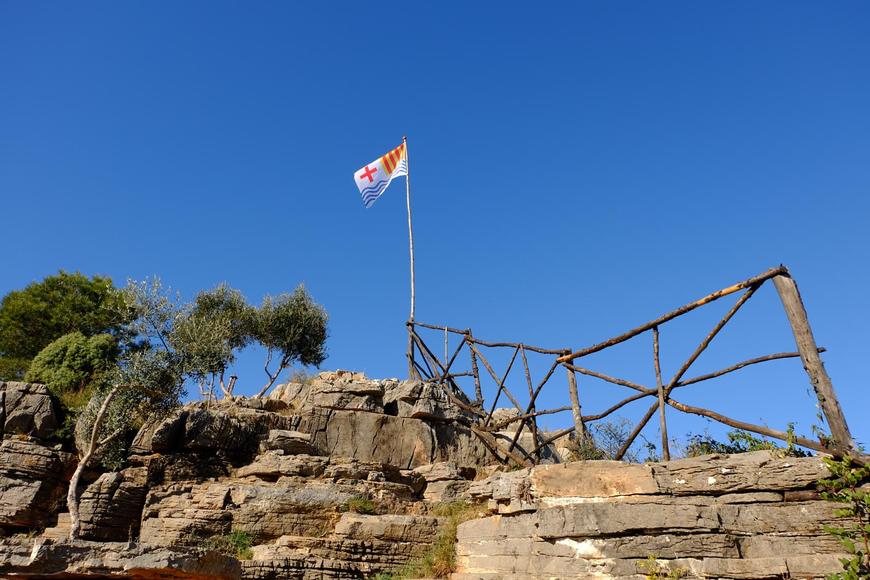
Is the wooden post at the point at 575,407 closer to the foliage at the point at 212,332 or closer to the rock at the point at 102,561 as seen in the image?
the rock at the point at 102,561

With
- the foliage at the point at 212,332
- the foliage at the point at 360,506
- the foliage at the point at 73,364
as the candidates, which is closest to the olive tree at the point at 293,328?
the foliage at the point at 212,332

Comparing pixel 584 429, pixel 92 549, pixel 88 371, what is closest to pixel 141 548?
pixel 92 549

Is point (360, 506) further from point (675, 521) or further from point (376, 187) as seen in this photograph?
point (376, 187)

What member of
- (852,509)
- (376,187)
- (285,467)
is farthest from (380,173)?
(852,509)

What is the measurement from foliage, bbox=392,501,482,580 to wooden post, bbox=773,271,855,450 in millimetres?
4426

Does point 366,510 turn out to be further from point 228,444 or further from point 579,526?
point 579,526

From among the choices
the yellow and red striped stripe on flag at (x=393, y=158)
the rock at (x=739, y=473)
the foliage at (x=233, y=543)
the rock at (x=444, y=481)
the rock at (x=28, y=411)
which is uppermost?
the yellow and red striped stripe on flag at (x=393, y=158)

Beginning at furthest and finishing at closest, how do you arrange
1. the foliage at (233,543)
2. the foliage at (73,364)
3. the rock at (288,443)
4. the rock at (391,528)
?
the foliage at (73,364)
the rock at (288,443)
the foliage at (233,543)
the rock at (391,528)

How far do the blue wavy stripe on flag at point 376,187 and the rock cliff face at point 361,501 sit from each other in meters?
9.46

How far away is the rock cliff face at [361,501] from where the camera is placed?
5.55 m

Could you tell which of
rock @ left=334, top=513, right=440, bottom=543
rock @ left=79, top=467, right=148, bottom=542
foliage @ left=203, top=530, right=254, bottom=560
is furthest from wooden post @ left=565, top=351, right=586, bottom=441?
rock @ left=79, top=467, right=148, bottom=542

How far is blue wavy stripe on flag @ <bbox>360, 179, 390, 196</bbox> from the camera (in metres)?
25.5

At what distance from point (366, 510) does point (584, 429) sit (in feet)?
17.1

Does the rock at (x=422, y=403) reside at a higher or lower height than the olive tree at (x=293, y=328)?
lower
